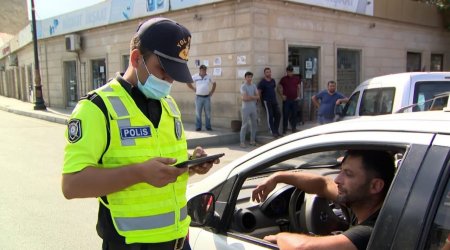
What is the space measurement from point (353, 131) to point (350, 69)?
13.3 m

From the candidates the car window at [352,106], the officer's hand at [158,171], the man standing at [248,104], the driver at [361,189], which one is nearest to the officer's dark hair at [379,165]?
the driver at [361,189]

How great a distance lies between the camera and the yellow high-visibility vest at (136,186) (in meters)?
1.75

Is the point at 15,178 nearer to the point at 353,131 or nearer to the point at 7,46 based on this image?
the point at 353,131

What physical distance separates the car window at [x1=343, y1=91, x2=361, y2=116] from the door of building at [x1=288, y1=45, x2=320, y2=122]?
4.81 metres

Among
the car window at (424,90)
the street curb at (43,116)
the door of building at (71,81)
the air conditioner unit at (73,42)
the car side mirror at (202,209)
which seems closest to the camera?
the car side mirror at (202,209)

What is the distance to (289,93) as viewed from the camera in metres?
11.2

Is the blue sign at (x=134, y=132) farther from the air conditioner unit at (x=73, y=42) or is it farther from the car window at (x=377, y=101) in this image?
the air conditioner unit at (x=73, y=42)

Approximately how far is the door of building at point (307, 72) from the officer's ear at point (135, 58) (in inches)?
430

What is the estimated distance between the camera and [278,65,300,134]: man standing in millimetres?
11172

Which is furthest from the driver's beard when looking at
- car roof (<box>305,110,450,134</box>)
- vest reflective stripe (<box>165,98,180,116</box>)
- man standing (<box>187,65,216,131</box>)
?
man standing (<box>187,65,216,131</box>)

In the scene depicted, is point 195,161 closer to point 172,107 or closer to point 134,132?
point 134,132

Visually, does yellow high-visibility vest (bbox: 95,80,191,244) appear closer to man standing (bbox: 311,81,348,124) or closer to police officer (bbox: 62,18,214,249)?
police officer (bbox: 62,18,214,249)

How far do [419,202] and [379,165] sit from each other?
1.17ft

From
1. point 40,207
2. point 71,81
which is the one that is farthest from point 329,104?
point 71,81
